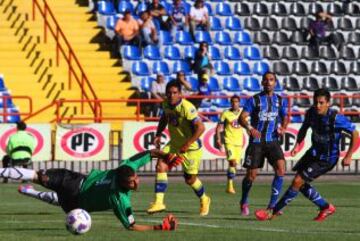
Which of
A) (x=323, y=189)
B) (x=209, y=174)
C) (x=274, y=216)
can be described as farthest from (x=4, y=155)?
(x=274, y=216)

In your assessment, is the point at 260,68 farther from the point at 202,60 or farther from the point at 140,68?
the point at 140,68

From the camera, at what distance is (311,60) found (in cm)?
3950

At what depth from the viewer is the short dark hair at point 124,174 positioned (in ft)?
51.0

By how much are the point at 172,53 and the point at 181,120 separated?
18.1 metres

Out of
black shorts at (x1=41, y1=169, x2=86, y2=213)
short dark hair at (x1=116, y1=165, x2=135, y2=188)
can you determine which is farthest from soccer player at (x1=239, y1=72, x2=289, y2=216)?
short dark hair at (x1=116, y1=165, x2=135, y2=188)

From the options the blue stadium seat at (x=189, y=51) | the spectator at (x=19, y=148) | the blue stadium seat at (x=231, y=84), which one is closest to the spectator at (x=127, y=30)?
the blue stadium seat at (x=189, y=51)

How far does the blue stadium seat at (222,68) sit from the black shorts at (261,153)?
18261 millimetres

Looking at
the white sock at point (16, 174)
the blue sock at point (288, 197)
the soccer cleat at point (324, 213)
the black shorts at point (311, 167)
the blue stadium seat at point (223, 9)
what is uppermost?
the blue stadium seat at point (223, 9)

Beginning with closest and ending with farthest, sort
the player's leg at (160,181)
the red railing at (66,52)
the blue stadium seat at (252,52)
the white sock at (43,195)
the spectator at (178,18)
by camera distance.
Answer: the white sock at (43,195)
the player's leg at (160,181)
the red railing at (66,52)
the spectator at (178,18)
the blue stadium seat at (252,52)

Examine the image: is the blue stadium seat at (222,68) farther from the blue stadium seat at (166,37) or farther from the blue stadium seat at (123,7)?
the blue stadium seat at (123,7)

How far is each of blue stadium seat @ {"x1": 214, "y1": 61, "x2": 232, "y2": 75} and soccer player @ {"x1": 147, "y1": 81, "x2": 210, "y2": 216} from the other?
17.9 meters

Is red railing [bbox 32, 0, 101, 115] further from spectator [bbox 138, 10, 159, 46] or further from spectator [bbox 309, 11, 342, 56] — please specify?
spectator [bbox 309, 11, 342, 56]

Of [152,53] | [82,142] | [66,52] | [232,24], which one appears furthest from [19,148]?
[232,24]

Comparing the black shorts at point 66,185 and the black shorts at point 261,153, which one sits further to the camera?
the black shorts at point 261,153
